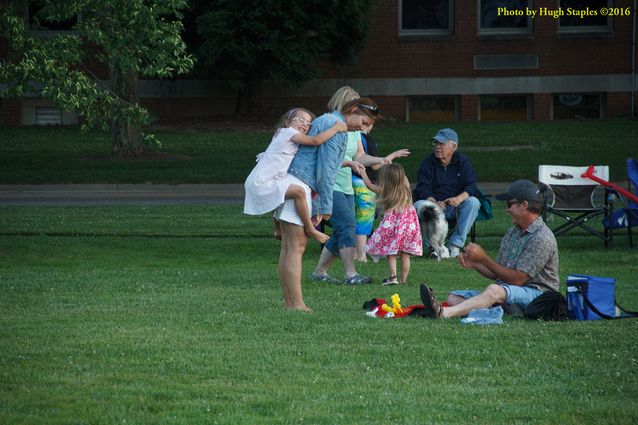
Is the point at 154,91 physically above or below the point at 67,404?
above

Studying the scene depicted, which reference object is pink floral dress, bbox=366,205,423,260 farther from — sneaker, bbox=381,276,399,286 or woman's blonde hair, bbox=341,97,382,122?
woman's blonde hair, bbox=341,97,382,122

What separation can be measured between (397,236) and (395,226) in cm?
13

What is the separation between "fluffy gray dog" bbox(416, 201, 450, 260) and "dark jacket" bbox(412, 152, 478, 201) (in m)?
0.47

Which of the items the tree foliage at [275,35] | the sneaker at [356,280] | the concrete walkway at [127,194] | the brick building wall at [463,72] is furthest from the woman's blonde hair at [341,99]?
the brick building wall at [463,72]

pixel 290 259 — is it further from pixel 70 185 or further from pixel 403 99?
pixel 403 99

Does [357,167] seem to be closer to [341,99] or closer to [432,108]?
[341,99]

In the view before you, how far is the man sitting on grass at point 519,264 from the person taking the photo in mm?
8867

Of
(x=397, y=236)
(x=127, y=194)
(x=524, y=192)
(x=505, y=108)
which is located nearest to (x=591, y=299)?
(x=524, y=192)

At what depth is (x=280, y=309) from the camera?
936 cm

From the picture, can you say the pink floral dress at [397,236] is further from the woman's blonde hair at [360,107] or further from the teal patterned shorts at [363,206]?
the woman's blonde hair at [360,107]

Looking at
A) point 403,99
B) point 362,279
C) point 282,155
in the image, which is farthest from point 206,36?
point 282,155

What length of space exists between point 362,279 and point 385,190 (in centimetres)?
97

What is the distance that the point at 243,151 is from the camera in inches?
1072

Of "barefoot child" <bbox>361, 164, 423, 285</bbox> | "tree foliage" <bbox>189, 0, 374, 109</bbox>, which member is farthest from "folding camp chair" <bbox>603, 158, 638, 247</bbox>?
"tree foliage" <bbox>189, 0, 374, 109</bbox>
